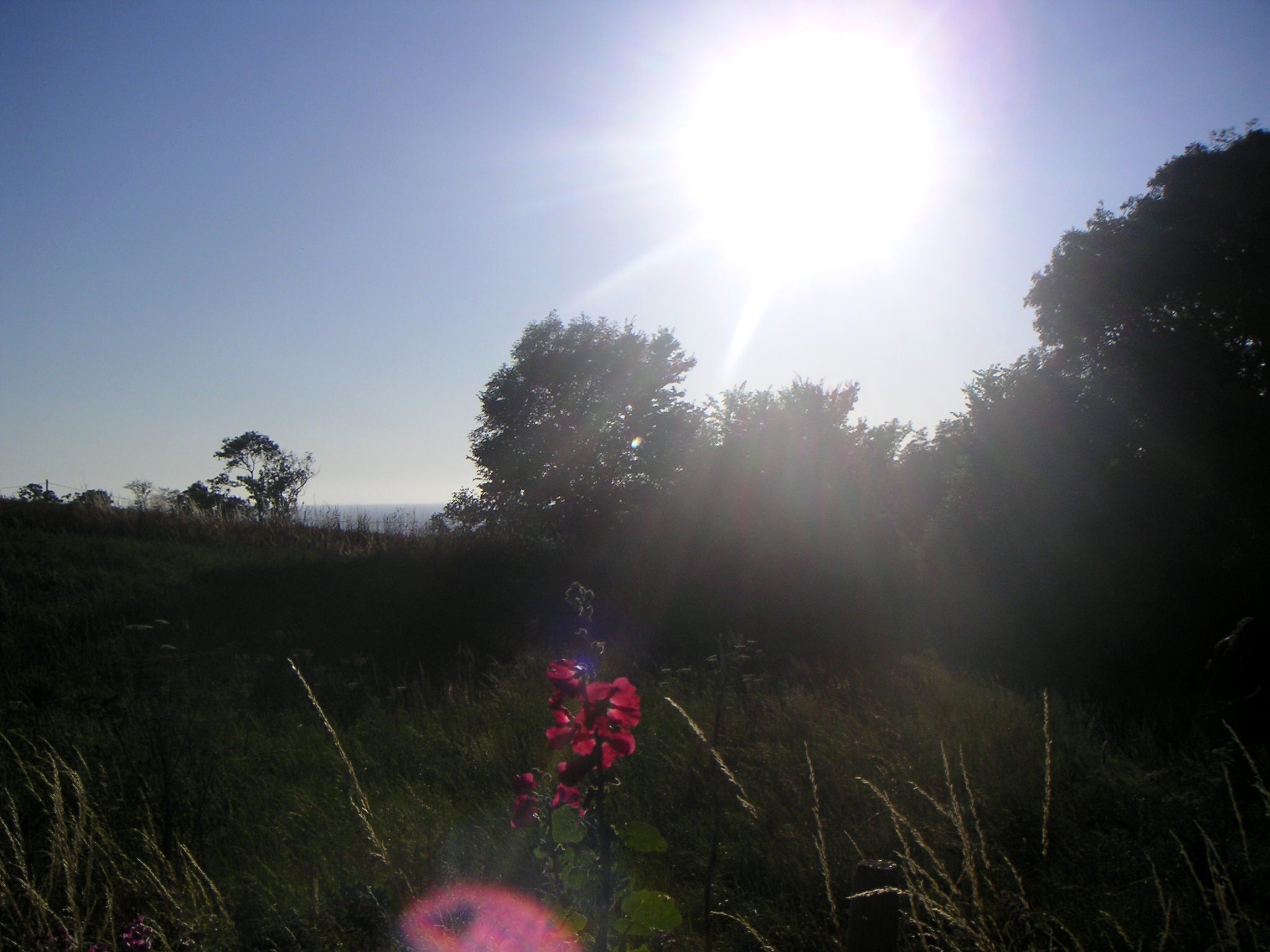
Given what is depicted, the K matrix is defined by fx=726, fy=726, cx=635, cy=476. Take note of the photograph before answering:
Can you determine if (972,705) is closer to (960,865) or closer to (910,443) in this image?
(960,865)

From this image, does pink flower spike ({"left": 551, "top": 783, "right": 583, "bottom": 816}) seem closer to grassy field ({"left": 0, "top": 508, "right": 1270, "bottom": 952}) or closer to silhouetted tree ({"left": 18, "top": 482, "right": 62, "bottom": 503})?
grassy field ({"left": 0, "top": 508, "right": 1270, "bottom": 952})

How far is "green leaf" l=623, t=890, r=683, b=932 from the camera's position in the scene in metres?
1.57

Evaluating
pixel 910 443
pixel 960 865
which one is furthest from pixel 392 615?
pixel 910 443

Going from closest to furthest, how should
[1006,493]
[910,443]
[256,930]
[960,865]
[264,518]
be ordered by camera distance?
[256,930] < [960,865] < [1006,493] < [264,518] < [910,443]

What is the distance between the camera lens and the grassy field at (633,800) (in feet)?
8.93

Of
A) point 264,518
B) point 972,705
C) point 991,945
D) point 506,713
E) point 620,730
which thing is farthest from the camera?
point 264,518

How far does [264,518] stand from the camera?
15930 millimetres

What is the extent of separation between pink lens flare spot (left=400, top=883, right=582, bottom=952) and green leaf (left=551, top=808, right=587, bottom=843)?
27 cm

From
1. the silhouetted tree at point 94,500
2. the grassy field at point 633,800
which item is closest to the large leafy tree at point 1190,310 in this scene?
the grassy field at point 633,800

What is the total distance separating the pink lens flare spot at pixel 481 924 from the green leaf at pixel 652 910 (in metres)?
0.31

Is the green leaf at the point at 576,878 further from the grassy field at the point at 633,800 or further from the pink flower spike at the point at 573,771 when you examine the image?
the pink flower spike at the point at 573,771

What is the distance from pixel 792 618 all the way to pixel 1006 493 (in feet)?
17.5

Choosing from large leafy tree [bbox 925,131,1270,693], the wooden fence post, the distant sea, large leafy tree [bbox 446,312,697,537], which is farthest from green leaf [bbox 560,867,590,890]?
large leafy tree [bbox 446,312,697,537]

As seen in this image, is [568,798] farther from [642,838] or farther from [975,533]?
[975,533]
